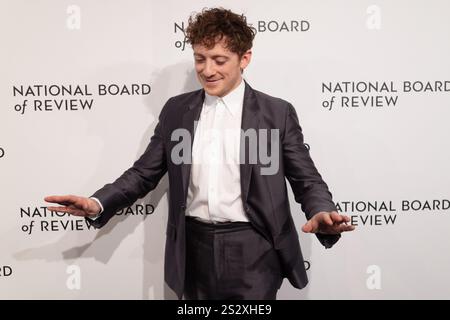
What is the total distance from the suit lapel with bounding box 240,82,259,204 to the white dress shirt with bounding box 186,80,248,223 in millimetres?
25

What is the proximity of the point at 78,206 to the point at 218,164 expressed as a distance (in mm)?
502

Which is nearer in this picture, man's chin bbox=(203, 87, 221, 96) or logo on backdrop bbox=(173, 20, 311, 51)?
man's chin bbox=(203, 87, 221, 96)

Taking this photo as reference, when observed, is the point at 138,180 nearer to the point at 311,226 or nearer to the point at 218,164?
the point at 218,164

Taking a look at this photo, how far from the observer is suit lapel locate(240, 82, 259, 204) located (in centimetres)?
155

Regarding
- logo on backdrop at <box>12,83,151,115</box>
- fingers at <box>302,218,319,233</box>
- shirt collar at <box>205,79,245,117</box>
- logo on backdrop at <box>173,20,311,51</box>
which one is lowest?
fingers at <box>302,218,319,233</box>

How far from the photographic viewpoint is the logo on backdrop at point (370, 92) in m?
2.03

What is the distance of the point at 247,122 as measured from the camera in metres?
1.58

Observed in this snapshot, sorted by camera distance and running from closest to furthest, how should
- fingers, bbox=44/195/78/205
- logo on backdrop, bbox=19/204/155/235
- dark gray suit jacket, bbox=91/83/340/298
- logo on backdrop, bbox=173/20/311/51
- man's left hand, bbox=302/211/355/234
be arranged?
man's left hand, bbox=302/211/355/234
fingers, bbox=44/195/78/205
dark gray suit jacket, bbox=91/83/340/298
logo on backdrop, bbox=173/20/311/51
logo on backdrop, bbox=19/204/155/235

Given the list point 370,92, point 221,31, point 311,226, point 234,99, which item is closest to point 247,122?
point 234,99

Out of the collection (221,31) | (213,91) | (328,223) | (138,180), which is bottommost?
(328,223)

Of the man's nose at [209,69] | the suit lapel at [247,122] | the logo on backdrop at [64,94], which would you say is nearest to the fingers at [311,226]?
the suit lapel at [247,122]

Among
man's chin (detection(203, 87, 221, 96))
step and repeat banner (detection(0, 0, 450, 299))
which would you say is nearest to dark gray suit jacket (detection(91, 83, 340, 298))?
man's chin (detection(203, 87, 221, 96))

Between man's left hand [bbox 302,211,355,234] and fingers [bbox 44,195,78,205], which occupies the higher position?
fingers [bbox 44,195,78,205]

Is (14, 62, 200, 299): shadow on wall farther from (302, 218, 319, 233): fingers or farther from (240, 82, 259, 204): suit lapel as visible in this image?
(302, 218, 319, 233): fingers
